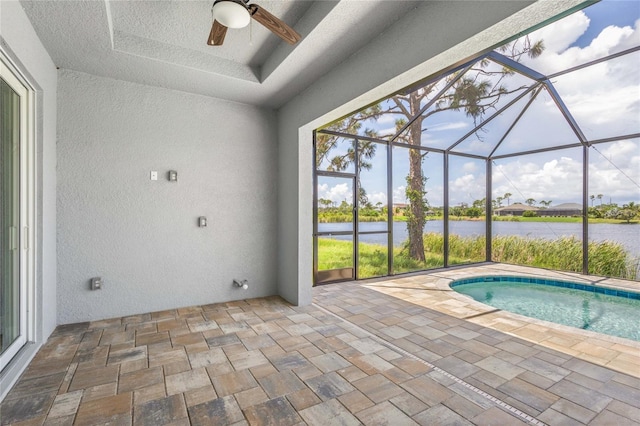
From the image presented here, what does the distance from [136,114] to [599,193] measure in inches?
313

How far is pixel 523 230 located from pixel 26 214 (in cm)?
852

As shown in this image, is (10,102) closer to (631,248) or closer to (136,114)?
(136,114)

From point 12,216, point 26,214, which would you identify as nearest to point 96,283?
point 26,214

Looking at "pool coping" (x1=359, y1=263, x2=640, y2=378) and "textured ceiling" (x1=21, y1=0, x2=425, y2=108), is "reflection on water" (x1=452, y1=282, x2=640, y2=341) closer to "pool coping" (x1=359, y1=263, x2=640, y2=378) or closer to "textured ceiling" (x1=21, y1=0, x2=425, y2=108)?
"pool coping" (x1=359, y1=263, x2=640, y2=378)

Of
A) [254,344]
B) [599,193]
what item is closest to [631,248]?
[599,193]

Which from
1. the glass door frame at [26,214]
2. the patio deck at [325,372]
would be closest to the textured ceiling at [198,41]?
the glass door frame at [26,214]

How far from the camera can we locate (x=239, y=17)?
6.25 feet

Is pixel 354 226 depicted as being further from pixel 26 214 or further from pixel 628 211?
pixel 628 211

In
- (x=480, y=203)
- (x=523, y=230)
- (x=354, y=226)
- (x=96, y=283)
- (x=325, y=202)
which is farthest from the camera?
(x=480, y=203)

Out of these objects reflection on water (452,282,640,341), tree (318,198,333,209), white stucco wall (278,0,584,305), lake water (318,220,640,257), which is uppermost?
white stucco wall (278,0,584,305)

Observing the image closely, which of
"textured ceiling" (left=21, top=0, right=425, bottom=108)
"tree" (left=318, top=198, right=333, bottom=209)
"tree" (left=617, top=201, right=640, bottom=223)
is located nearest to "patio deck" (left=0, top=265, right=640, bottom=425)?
"tree" (left=318, top=198, right=333, bottom=209)

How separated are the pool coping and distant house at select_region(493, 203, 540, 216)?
1343 millimetres

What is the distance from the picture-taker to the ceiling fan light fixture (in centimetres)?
183

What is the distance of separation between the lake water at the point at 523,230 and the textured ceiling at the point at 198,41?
259 cm
